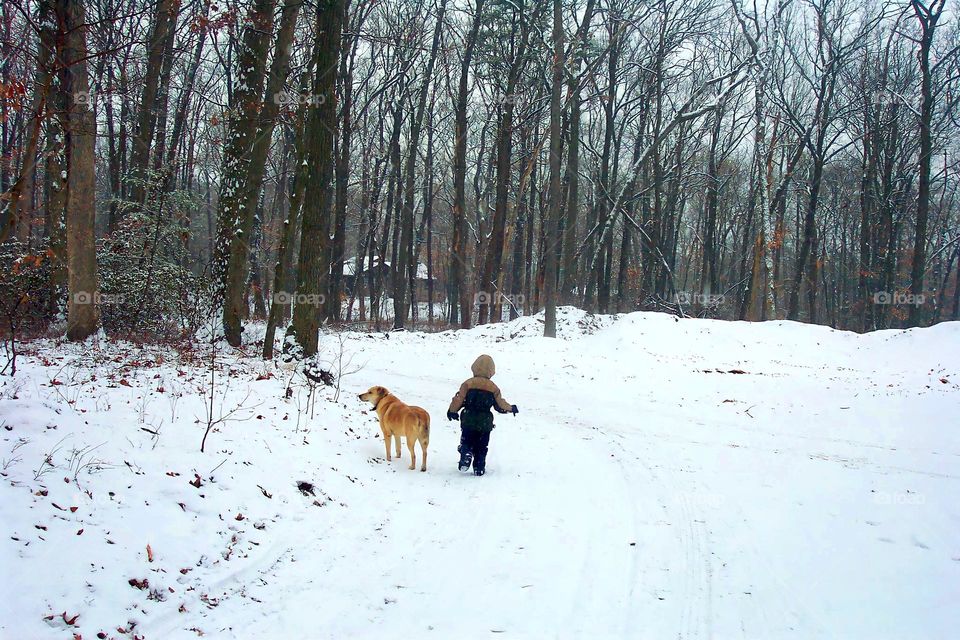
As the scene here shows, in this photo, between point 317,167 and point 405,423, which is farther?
point 317,167

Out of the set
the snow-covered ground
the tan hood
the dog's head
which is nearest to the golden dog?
the dog's head

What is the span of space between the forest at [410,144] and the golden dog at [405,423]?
3.85m

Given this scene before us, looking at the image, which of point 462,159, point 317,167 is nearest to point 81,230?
point 317,167

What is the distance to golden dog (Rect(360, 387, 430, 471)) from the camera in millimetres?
7191

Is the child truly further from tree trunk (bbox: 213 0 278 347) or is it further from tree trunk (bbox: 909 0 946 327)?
tree trunk (bbox: 909 0 946 327)

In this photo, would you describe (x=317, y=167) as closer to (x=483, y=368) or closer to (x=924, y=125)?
(x=483, y=368)

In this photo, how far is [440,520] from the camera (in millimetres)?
5746

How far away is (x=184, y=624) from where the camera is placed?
362 cm

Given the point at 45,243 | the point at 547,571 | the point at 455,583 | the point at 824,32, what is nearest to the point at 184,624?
the point at 455,583

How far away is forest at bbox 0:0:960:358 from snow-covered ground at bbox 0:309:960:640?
6.79ft

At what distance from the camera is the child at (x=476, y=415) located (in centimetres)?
727

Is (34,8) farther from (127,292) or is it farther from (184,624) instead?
(184,624)

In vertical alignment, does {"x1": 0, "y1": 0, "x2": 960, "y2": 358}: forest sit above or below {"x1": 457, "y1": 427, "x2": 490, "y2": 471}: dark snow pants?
above

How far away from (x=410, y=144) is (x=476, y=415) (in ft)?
81.7
